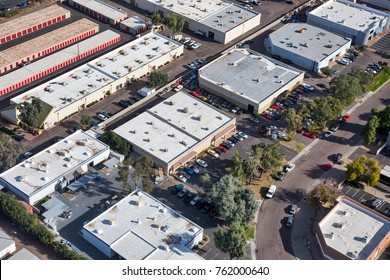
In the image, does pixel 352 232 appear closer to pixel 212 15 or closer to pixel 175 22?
pixel 175 22

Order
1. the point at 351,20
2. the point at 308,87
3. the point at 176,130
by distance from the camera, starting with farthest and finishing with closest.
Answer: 1. the point at 351,20
2. the point at 308,87
3. the point at 176,130

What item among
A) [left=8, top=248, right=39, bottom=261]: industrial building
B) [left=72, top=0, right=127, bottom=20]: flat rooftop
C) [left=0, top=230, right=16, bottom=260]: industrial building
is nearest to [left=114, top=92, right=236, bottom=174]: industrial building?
[left=8, top=248, right=39, bottom=261]: industrial building

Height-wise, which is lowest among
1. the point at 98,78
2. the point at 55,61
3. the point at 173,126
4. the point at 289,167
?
the point at 289,167

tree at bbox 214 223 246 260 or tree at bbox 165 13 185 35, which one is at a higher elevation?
tree at bbox 165 13 185 35

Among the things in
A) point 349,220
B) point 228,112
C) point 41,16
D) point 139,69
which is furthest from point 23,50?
point 349,220

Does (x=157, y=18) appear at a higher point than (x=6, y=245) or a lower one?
higher

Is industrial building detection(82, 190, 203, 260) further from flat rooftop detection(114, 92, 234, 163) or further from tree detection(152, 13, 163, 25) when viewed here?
tree detection(152, 13, 163, 25)

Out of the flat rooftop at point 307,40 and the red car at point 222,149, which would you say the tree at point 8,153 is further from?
the flat rooftop at point 307,40

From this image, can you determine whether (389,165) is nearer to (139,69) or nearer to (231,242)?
(231,242)

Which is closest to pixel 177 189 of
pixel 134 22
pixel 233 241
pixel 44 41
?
pixel 233 241
